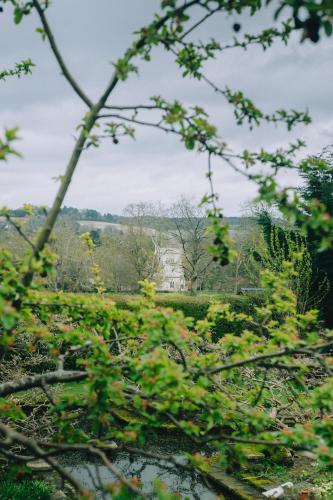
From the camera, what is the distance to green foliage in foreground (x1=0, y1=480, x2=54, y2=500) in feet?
21.4

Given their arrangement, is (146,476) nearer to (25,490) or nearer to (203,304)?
(25,490)

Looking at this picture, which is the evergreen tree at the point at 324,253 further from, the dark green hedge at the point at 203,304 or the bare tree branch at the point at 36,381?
the bare tree branch at the point at 36,381

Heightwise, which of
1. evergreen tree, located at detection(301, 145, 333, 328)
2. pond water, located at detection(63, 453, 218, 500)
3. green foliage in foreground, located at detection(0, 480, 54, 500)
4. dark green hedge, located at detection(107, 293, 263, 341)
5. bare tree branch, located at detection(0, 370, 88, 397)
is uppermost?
evergreen tree, located at detection(301, 145, 333, 328)

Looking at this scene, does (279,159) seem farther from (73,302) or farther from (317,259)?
(317,259)

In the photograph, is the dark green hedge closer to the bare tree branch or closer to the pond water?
the pond water

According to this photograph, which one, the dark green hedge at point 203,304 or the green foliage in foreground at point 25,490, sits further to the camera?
the dark green hedge at point 203,304

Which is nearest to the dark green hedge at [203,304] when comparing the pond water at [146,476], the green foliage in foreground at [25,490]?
the pond water at [146,476]

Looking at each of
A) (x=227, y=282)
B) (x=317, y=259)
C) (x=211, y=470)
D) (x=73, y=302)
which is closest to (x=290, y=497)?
(x=211, y=470)

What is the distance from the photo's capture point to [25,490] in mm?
6773

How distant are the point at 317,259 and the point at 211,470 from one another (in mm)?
11699

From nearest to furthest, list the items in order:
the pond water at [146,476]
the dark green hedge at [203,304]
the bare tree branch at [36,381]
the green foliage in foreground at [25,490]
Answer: the bare tree branch at [36,381]
the green foliage in foreground at [25,490]
the pond water at [146,476]
the dark green hedge at [203,304]

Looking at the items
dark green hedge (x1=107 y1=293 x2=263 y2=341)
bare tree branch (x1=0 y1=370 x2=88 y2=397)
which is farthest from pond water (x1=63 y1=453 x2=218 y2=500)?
dark green hedge (x1=107 y1=293 x2=263 y2=341)

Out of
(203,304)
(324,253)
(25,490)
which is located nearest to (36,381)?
(25,490)

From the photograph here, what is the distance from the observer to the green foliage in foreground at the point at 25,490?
6527 mm
